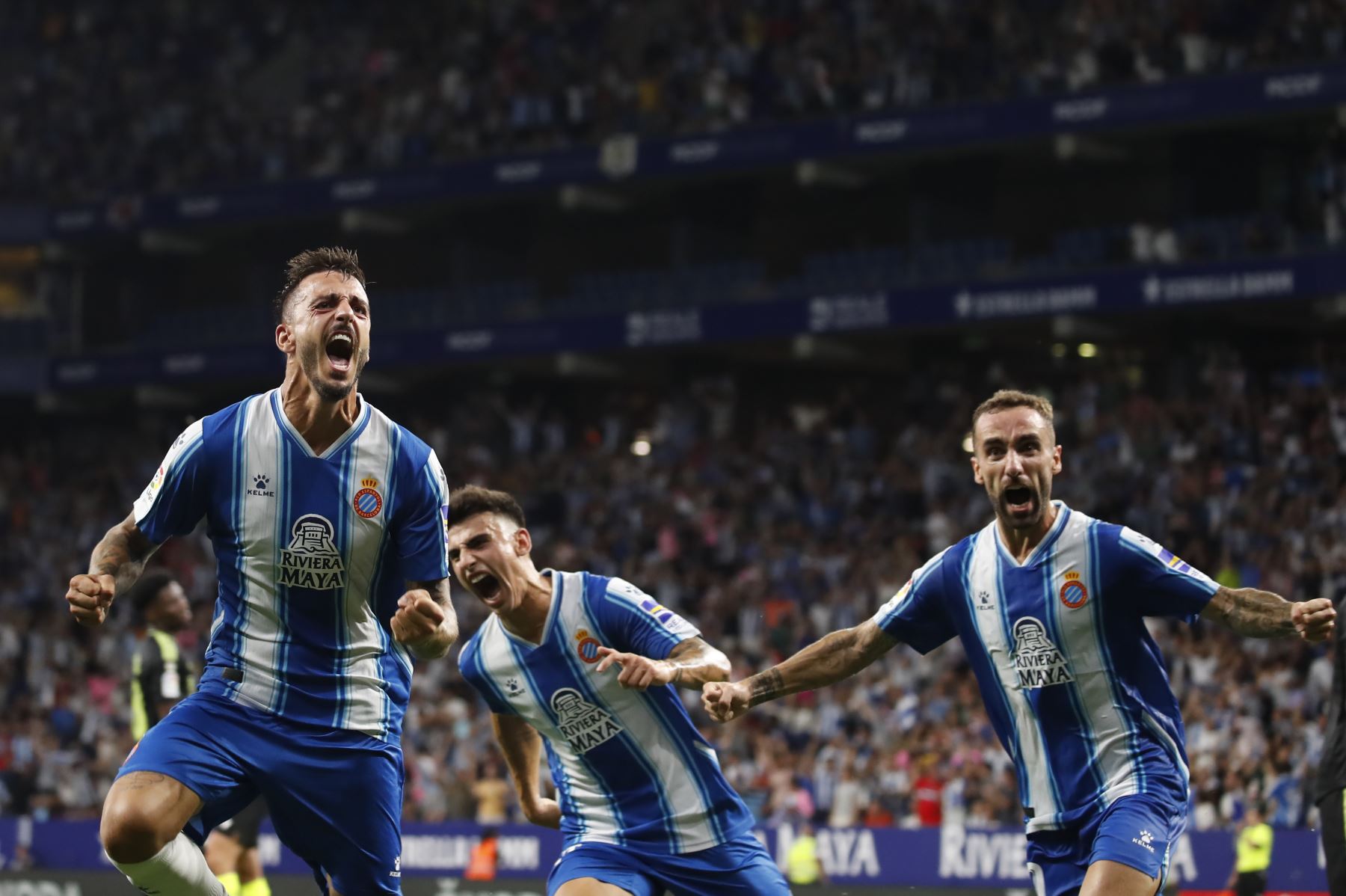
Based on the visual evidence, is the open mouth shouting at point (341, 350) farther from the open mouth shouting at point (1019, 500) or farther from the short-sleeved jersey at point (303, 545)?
the open mouth shouting at point (1019, 500)

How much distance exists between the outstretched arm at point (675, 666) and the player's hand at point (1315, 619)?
77.4 inches

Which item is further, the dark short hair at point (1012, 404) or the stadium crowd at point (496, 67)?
the stadium crowd at point (496, 67)

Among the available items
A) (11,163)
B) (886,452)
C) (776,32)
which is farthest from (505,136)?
(11,163)

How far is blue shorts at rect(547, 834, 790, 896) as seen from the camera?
7145mm

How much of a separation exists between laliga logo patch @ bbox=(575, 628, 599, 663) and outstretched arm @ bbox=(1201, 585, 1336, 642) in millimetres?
2298

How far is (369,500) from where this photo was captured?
20.7ft

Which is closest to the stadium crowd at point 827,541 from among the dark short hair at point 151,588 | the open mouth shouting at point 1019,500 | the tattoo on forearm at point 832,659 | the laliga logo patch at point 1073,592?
the dark short hair at point 151,588

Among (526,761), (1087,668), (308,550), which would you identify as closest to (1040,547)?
(1087,668)

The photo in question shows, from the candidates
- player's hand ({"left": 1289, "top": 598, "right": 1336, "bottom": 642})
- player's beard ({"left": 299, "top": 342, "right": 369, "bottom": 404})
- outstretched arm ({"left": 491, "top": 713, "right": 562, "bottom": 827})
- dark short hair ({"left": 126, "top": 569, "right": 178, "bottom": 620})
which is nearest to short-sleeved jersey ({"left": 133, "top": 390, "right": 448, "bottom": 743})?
player's beard ({"left": 299, "top": 342, "right": 369, "bottom": 404})

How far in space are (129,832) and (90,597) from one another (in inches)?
30.0

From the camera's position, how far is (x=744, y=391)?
105 ft

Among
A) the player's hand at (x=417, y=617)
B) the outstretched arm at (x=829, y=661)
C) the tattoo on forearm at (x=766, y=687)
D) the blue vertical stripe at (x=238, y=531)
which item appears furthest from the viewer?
the outstretched arm at (x=829, y=661)

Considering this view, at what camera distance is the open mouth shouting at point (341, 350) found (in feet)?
20.6

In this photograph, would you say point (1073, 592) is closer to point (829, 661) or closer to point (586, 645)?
point (829, 661)
